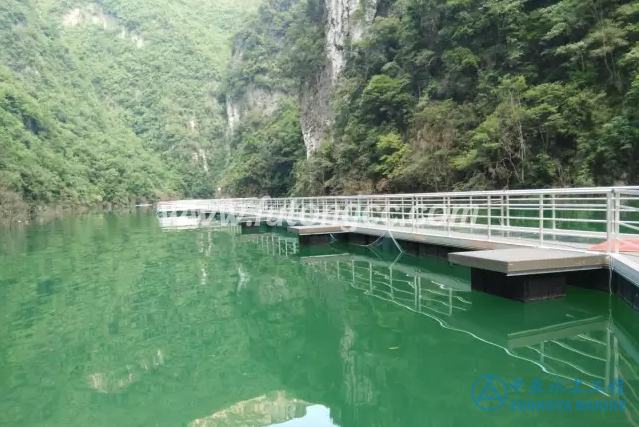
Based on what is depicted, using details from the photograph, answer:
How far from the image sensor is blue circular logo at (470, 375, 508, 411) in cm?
404

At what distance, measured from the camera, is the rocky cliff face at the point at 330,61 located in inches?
1400

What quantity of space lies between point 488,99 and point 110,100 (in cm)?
12961

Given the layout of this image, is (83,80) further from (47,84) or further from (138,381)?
(138,381)

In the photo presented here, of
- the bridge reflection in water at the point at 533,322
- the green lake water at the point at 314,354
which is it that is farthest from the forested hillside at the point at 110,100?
the bridge reflection in water at the point at 533,322

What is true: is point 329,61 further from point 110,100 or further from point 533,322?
point 110,100

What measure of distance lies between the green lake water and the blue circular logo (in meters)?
0.02

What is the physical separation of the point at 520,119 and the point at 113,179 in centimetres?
8363

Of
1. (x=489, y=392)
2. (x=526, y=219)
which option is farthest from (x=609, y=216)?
(x=526, y=219)

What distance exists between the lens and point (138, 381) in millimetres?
5348

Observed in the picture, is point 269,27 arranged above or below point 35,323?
above

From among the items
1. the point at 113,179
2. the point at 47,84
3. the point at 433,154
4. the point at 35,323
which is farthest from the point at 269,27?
the point at 35,323

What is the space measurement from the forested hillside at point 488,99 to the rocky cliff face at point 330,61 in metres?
0.84

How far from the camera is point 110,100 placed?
134000 millimetres

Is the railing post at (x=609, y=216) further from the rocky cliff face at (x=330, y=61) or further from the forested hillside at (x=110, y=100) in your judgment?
the forested hillside at (x=110, y=100)
